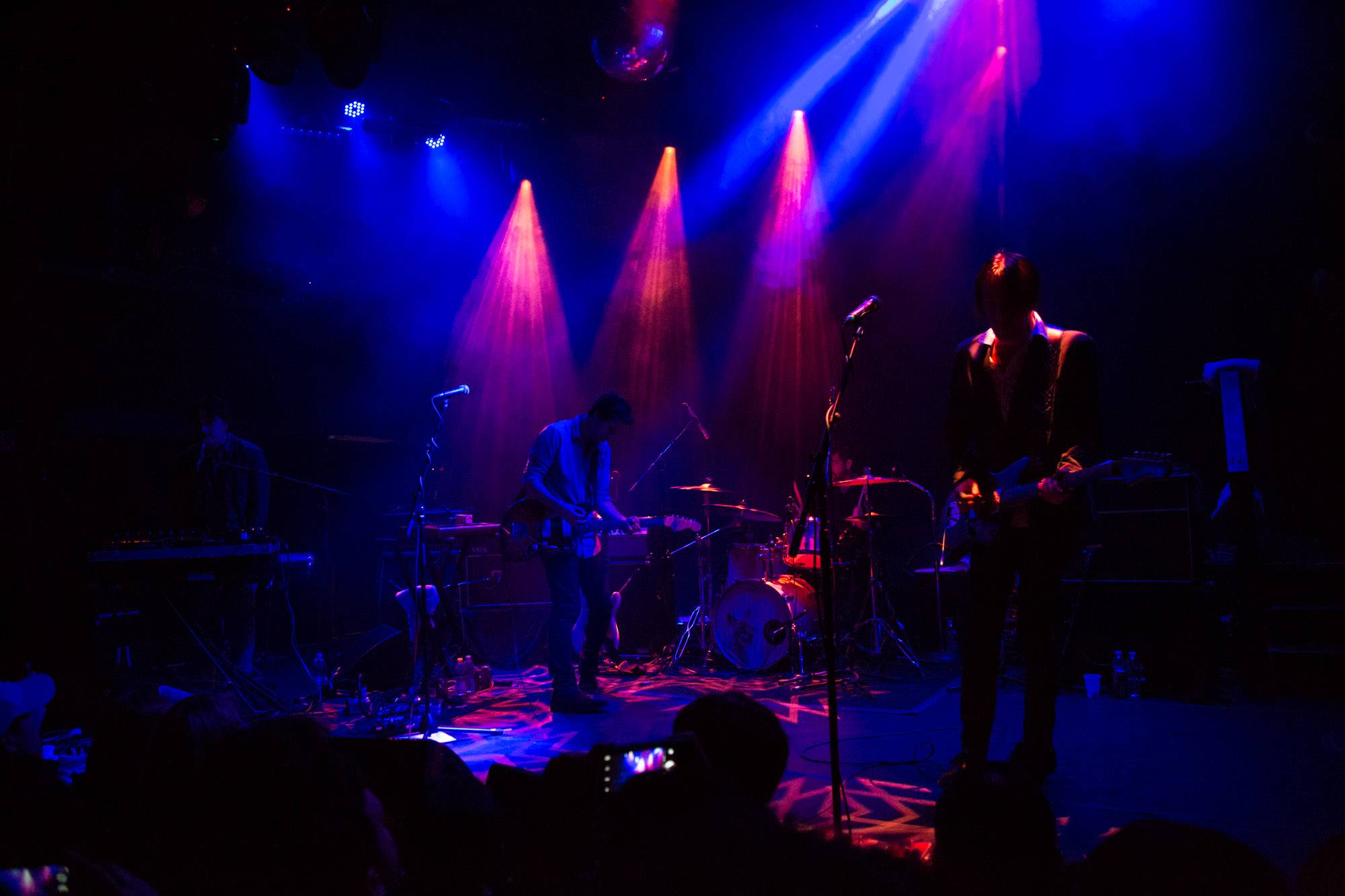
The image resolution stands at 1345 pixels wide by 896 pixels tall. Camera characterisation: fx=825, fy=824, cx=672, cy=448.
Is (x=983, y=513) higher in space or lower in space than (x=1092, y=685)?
higher

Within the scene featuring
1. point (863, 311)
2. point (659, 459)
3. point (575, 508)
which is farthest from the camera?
point (659, 459)

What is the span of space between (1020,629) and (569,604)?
3.44m

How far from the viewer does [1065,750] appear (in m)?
4.48

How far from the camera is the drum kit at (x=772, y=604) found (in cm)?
739

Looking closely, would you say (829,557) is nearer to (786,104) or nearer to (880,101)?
(880,101)

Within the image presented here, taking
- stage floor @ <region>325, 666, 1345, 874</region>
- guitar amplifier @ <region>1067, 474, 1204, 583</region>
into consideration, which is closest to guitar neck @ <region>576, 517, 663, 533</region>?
stage floor @ <region>325, 666, 1345, 874</region>

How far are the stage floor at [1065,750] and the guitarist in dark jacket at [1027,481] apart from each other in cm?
41

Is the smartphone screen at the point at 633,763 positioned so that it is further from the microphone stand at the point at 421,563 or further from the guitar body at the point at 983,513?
the microphone stand at the point at 421,563

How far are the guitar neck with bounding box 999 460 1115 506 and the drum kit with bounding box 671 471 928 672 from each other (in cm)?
318

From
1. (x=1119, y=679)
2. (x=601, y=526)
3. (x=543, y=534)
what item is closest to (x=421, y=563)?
(x=543, y=534)

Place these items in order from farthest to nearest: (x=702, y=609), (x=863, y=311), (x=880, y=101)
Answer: (x=880, y=101)
(x=702, y=609)
(x=863, y=311)

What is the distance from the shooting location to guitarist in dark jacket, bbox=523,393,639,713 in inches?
240

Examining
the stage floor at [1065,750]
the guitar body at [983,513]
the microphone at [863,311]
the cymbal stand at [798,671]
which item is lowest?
the stage floor at [1065,750]

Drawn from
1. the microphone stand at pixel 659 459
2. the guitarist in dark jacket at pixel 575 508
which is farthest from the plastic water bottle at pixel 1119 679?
the microphone stand at pixel 659 459
